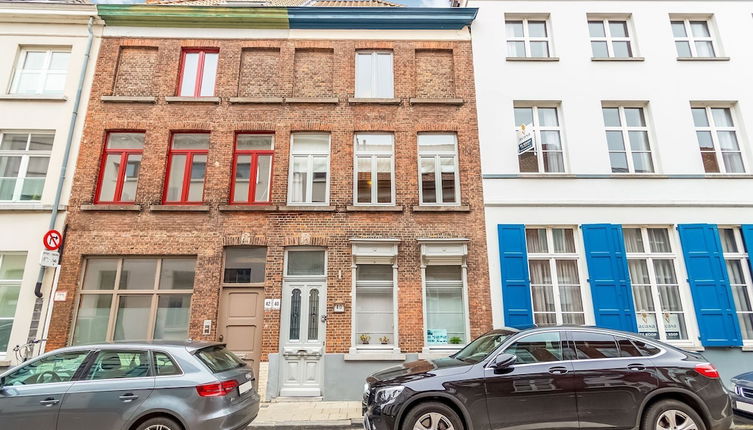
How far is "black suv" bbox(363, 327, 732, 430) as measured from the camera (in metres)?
5.19

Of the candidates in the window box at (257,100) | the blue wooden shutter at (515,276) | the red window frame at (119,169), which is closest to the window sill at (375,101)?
the window box at (257,100)

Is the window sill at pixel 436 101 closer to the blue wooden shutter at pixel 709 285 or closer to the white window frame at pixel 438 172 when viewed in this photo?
the white window frame at pixel 438 172

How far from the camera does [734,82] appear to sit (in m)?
11.0

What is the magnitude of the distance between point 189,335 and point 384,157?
268 inches

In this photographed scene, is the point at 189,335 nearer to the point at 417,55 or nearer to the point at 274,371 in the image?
the point at 274,371

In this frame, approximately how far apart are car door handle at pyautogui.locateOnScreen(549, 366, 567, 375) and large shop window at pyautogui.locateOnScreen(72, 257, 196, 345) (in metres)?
8.24

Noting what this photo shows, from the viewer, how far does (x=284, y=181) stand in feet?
34.3

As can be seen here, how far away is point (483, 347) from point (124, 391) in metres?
5.28

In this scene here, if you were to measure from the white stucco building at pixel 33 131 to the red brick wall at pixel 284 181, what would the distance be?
1.70 ft

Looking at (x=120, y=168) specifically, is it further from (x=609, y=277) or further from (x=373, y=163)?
(x=609, y=277)

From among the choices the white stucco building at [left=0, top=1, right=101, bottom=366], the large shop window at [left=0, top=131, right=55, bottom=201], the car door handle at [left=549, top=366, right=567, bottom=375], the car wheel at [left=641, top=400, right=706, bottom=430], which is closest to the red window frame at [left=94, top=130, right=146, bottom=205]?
the white stucco building at [left=0, top=1, right=101, bottom=366]

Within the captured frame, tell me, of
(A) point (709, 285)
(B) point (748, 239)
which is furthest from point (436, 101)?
(B) point (748, 239)

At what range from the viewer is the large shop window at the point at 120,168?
10375 millimetres

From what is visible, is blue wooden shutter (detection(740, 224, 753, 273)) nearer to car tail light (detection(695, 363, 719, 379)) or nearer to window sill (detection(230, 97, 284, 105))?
car tail light (detection(695, 363, 719, 379))
